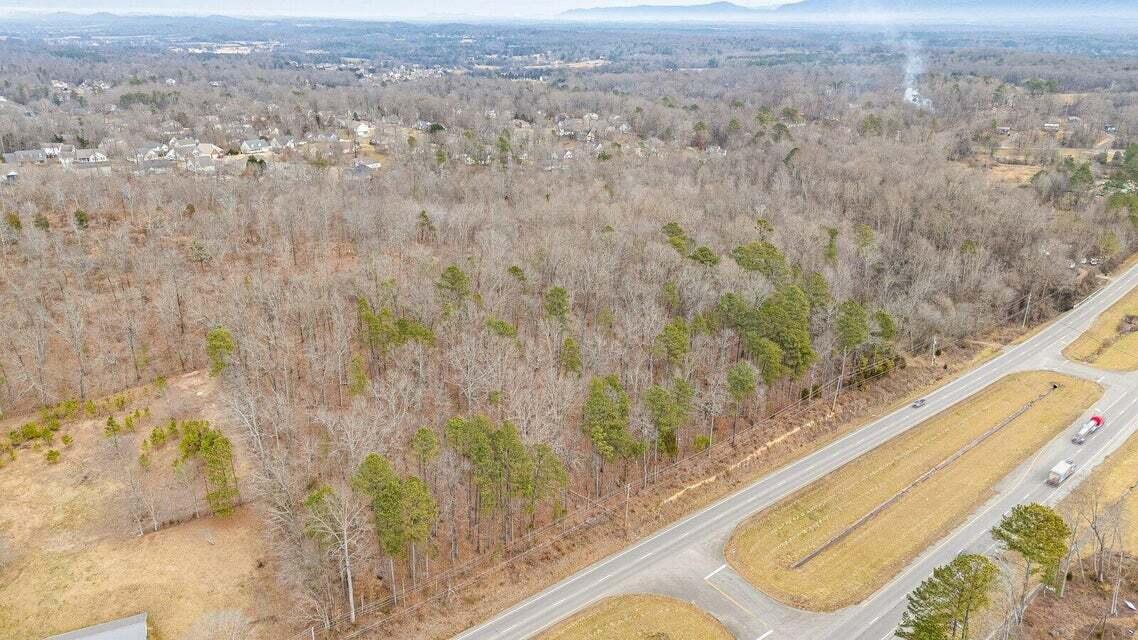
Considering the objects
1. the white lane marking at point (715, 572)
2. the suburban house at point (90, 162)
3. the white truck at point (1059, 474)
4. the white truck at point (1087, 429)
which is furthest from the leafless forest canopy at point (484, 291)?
the white truck at point (1059, 474)

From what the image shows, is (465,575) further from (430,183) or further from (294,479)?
(430,183)

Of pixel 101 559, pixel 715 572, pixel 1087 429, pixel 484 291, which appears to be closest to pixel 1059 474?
pixel 1087 429

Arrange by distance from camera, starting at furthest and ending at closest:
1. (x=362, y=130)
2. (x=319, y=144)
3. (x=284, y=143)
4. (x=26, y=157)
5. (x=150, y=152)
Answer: (x=362, y=130) < (x=284, y=143) < (x=319, y=144) < (x=150, y=152) < (x=26, y=157)

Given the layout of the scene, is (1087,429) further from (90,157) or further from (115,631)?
(90,157)

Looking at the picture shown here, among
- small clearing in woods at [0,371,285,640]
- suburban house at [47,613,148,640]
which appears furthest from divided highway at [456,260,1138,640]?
suburban house at [47,613,148,640]

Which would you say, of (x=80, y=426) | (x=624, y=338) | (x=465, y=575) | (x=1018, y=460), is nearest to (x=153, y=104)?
(x=80, y=426)

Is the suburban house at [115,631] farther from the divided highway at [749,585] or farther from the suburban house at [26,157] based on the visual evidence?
the suburban house at [26,157]
